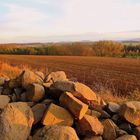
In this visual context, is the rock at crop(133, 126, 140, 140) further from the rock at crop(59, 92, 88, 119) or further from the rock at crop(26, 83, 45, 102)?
the rock at crop(26, 83, 45, 102)

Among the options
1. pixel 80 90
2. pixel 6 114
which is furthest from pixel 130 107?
pixel 6 114

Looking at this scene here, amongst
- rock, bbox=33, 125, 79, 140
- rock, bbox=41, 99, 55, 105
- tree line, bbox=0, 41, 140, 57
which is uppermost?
rock, bbox=41, 99, 55, 105

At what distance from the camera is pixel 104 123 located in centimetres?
741

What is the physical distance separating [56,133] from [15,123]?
0.83 metres

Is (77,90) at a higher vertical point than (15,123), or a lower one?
higher

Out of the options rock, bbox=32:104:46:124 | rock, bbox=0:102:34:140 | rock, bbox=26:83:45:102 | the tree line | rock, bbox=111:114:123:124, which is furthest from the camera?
the tree line

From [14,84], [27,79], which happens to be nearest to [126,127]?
[27,79]

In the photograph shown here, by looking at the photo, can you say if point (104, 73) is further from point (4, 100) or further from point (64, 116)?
point (64, 116)

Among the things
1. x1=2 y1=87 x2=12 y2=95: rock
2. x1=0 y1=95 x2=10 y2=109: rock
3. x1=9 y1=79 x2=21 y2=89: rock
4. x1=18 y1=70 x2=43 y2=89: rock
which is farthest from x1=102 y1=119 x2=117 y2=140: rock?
x1=2 y1=87 x2=12 y2=95: rock

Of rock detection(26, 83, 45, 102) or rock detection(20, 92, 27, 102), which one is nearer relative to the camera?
rock detection(26, 83, 45, 102)

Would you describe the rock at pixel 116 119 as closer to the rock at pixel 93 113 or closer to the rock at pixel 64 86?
the rock at pixel 93 113

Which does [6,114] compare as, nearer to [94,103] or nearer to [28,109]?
[28,109]

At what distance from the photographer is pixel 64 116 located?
23.7 ft

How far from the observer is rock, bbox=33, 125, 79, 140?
6422 millimetres
